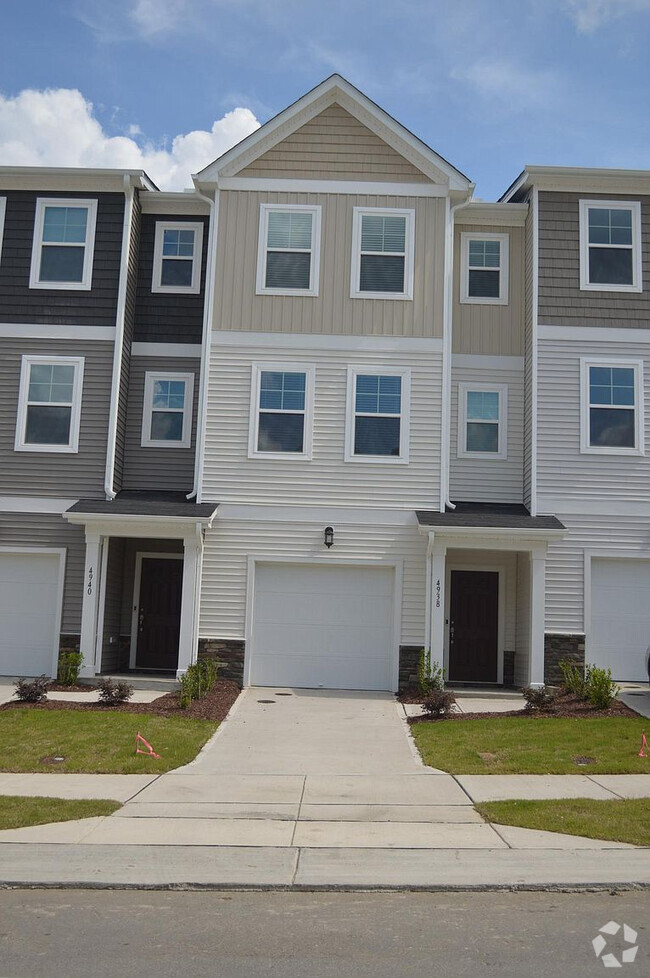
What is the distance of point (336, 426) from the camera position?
16.6 metres

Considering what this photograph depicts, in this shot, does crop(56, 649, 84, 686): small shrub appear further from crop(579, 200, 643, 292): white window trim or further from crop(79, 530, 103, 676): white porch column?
crop(579, 200, 643, 292): white window trim

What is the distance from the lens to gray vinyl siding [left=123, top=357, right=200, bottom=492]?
17656 mm

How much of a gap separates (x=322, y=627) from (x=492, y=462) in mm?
4398

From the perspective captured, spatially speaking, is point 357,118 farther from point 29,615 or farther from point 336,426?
point 29,615

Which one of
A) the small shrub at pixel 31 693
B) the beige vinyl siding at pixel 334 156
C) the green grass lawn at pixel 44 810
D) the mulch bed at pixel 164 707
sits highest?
the beige vinyl siding at pixel 334 156

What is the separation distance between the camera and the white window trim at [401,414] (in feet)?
54.0

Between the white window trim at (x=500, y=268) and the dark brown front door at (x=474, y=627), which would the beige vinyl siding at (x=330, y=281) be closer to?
the white window trim at (x=500, y=268)

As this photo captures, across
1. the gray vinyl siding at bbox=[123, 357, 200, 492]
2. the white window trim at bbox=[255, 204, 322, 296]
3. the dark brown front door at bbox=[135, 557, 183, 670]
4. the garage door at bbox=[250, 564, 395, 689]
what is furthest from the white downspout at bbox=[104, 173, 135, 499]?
the garage door at bbox=[250, 564, 395, 689]

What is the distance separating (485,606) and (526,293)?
583 cm

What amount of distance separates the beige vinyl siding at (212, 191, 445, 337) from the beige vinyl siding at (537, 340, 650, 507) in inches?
87.6

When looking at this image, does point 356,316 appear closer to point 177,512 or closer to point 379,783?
point 177,512

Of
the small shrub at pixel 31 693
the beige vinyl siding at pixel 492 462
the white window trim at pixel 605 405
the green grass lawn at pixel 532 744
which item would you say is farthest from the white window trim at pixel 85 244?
the green grass lawn at pixel 532 744

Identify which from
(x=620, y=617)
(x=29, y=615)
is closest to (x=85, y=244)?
(x=29, y=615)

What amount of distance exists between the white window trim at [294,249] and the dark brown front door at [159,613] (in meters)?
5.40
